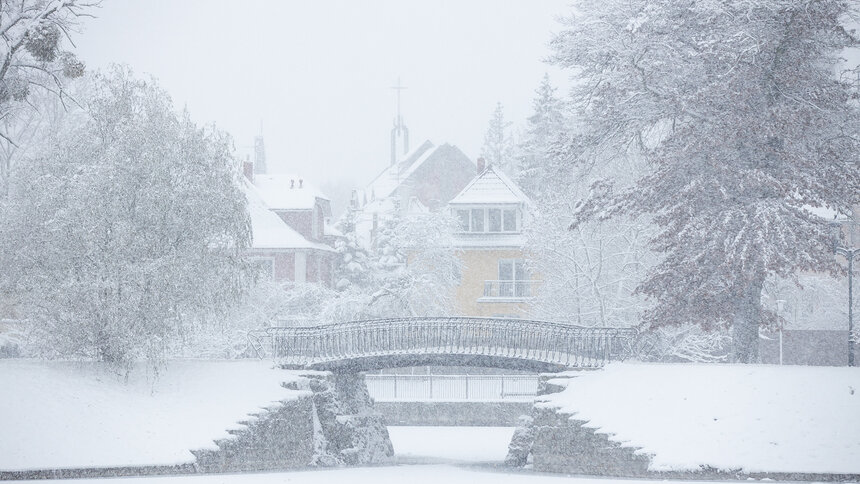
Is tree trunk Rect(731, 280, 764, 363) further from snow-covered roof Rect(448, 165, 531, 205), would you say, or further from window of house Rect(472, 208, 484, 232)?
window of house Rect(472, 208, 484, 232)

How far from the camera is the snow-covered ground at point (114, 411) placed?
25422 millimetres

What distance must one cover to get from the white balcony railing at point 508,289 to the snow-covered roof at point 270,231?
9.61 m

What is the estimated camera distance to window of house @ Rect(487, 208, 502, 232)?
61.0 meters

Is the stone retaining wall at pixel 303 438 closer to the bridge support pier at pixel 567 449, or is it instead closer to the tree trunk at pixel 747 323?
the bridge support pier at pixel 567 449

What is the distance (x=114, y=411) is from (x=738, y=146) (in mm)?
18953

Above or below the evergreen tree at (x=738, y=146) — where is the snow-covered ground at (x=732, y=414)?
below

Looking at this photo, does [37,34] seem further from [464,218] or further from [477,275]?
[464,218]

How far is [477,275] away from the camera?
2366 inches

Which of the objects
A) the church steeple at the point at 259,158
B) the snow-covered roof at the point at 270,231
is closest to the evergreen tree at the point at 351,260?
the snow-covered roof at the point at 270,231

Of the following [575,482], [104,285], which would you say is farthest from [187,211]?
[575,482]

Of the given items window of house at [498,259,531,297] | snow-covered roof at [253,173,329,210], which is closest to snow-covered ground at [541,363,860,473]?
window of house at [498,259,531,297]

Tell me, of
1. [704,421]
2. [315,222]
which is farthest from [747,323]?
[315,222]

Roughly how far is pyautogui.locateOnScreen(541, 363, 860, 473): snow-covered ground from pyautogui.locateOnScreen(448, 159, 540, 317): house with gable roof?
27.6 m

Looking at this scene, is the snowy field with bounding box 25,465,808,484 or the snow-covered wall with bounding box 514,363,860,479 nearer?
the snowy field with bounding box 25,465,808,484
